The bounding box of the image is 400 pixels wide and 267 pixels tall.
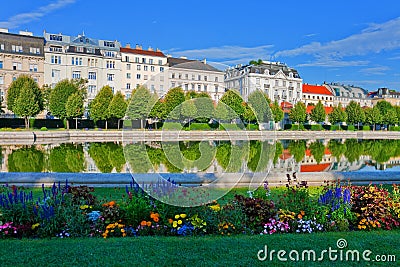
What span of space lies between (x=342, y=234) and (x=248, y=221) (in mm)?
1504

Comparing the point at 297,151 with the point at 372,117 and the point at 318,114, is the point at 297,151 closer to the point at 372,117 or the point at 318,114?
the point at 318,114

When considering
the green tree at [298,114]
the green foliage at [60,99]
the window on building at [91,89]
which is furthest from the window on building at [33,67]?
the green tree at [298,114]

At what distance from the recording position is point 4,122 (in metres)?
42.7

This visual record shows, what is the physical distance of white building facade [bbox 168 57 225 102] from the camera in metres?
6.25

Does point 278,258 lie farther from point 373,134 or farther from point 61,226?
point 373,134

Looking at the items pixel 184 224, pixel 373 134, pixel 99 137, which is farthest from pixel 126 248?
pixel 373 134

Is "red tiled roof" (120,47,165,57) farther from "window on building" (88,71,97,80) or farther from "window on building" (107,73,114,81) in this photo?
"window on building" (88,71,97,80)

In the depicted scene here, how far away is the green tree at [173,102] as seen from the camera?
663cm

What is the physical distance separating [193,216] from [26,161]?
16.2 meters

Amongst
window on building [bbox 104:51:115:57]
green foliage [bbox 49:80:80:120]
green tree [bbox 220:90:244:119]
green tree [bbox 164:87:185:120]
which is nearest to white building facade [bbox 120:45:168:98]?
window on building [bbox 104:51:115:57]

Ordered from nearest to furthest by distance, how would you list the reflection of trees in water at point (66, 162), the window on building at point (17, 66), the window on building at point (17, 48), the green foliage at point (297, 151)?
the reflection of trees in water at point (66, 162) < the green foliage at point (297, 151) < the window on building at point (17, 48) < the window on building at point (17, 66)

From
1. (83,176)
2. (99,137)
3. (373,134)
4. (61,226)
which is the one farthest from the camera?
(373,134)

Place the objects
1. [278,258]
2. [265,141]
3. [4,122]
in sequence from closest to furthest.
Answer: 1. [278,258]
2. [265,141]
3. [4,122]

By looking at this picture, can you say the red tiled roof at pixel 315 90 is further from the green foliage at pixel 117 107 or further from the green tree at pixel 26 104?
the green tree at pixel 26 104
